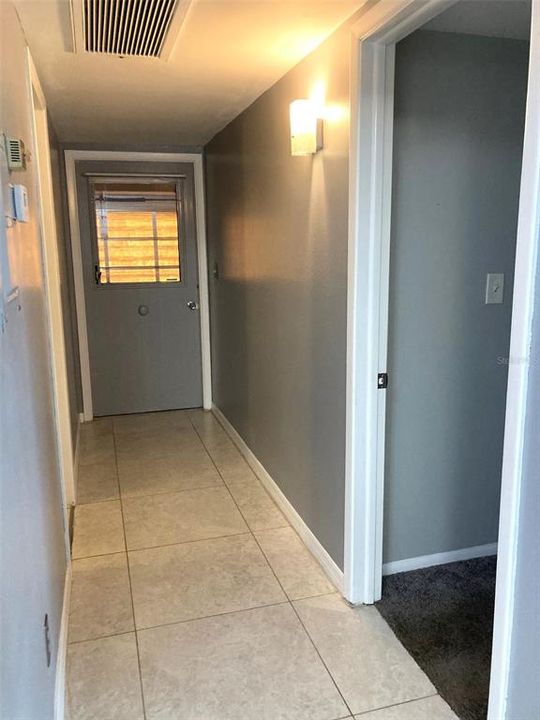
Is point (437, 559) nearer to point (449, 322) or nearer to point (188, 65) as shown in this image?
point (449, 322)

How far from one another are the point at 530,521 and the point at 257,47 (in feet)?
6.48

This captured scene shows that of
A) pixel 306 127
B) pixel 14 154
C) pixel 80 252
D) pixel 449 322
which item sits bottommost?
pixel 449 322

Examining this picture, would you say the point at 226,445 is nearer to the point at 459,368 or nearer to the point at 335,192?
the point at 459,368

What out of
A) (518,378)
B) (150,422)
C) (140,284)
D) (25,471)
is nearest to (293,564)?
(25,471)

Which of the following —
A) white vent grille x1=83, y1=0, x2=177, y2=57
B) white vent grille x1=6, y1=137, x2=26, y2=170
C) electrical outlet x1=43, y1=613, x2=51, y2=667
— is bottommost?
electrical outlet x1=43, y1=613, x2=51, y2=667

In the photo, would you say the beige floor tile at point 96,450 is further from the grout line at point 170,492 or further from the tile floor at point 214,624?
the grout line at point 170,492

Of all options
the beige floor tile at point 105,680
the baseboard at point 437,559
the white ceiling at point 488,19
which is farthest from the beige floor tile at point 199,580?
the white ceiling at point 488,19

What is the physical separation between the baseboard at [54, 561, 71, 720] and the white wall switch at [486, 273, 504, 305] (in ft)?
6.84

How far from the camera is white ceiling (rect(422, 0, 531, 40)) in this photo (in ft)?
6.31

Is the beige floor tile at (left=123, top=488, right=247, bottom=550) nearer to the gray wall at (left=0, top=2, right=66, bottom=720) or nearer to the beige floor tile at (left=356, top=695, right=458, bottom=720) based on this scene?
the gray wall at (left=0, top=2, right=66, bottom=720)

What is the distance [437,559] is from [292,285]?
4.62 feet

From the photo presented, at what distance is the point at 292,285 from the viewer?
9.03 ft

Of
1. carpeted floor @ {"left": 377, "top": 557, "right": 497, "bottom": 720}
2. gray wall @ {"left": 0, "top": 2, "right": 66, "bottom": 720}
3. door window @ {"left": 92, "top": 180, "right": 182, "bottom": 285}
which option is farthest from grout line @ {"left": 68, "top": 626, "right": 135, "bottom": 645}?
door window @ {"left": 92, "top": 180, "right": 182, "bottom": 285}

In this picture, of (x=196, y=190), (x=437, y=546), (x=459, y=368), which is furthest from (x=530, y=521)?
(x=196, y=190)
